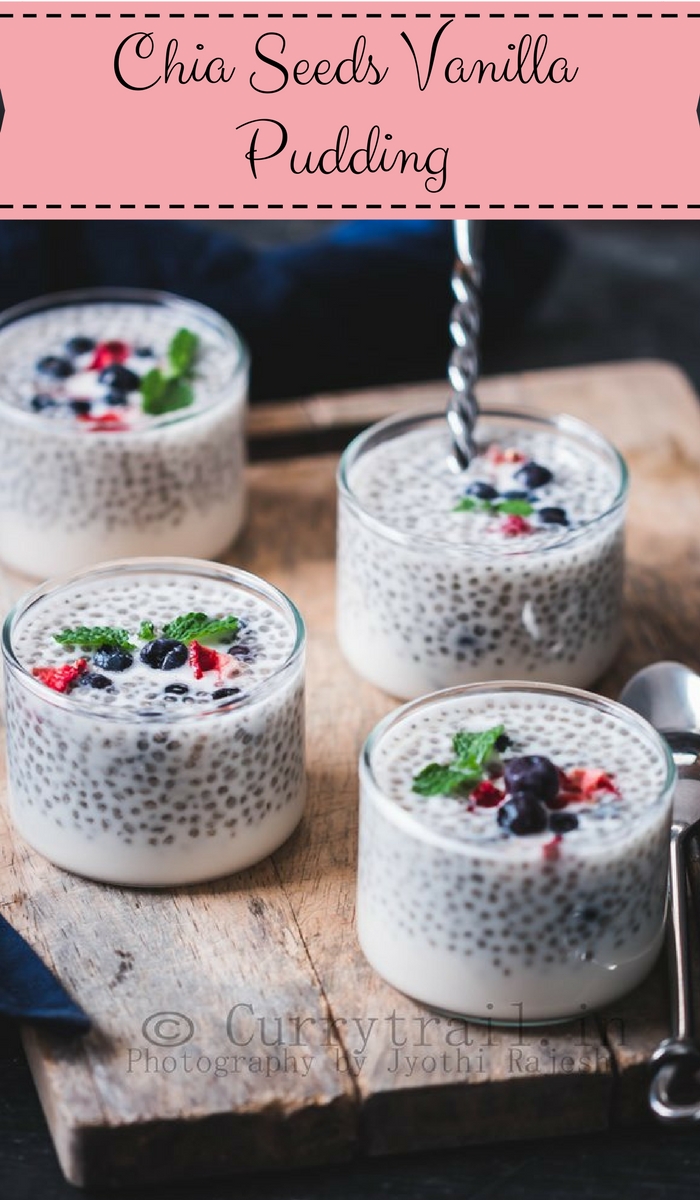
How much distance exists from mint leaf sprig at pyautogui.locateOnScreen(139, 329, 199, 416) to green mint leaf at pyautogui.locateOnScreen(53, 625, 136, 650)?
0.53 metres

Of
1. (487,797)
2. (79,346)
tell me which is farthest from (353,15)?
(487,797)

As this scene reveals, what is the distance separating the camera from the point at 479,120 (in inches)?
84.2

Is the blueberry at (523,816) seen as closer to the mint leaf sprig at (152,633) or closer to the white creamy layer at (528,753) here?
the white creamy layer at (528,753)

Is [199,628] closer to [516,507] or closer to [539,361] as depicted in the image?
[516,507]

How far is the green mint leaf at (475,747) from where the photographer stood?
182cm

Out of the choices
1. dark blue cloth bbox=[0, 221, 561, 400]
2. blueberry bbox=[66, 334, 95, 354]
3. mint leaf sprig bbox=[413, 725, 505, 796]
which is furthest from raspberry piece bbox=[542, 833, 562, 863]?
dark blue cloth bbox=[0, 221, 561, 400]

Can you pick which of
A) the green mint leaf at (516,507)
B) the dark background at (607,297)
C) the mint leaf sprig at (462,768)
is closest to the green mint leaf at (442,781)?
the mint leaf sprig at (462,768)

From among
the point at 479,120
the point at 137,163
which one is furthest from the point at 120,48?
the point at 479,120

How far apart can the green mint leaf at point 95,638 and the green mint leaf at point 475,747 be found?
37 cm

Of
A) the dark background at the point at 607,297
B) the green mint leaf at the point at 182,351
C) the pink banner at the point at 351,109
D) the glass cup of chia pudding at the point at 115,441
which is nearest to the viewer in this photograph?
the pink banner at the point at 351,109

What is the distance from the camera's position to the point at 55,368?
253 cm

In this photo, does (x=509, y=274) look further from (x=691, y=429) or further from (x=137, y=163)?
(x=137, y=163)

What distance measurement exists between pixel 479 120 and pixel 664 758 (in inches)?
29.8

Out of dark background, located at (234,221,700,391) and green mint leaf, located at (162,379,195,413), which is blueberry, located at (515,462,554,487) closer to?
green mint leaf, located at (162,379,195,413)
